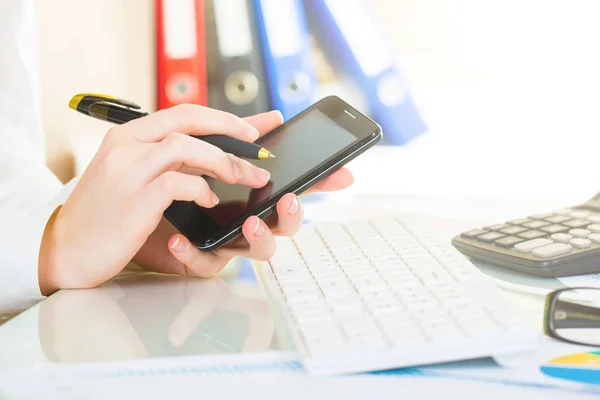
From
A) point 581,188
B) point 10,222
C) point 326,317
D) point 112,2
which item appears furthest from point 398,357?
point 112,2

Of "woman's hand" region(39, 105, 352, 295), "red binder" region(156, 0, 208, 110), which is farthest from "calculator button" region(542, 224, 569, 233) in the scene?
"red binder" region(156, 0, 208, 110)

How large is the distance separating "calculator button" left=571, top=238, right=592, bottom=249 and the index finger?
0.29 m

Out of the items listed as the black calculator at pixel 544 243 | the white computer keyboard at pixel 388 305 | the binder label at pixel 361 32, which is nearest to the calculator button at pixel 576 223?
the black calculator at pixel 544 243

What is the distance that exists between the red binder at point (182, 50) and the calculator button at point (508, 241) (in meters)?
0.61

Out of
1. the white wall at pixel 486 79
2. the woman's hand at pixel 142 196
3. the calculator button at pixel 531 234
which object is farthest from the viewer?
the white wall at pixel 486 79

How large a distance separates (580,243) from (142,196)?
1.18 ft

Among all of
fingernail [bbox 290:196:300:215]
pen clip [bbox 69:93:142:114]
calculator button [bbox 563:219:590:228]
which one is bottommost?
calculator button [bbox 563:219:590:228]

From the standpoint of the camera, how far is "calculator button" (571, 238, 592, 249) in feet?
1.95

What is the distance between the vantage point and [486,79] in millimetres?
1093

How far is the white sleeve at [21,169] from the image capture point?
0.58 m

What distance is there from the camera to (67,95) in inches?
40.0

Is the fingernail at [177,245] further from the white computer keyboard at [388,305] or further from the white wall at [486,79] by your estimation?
the white wall at [486,79]

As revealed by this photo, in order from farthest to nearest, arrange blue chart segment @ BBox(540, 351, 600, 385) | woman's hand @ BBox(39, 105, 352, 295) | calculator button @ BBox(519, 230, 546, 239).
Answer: calculator button @ BBox(519, 230, 546, 239) → woman's hand @ BBox(39, 105, 352, 295) → blue chart segment @ BBox(540, 351, 600, 385)

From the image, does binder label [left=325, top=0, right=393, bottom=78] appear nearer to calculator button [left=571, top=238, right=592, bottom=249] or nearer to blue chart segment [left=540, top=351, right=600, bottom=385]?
calculator button [left=571, top=238, right=592, bottom=249]
